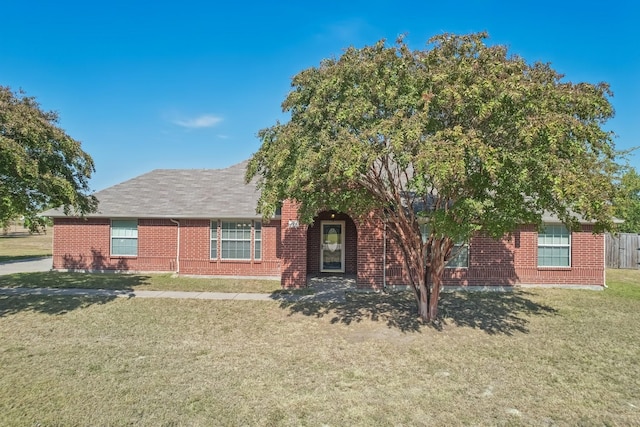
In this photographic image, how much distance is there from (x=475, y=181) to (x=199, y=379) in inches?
225

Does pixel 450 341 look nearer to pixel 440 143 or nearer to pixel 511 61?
pixel 440 143

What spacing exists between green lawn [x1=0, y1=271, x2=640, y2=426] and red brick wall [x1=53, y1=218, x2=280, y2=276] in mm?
5167

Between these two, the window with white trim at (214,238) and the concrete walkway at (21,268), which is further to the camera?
the concrete walkway at (21,268)

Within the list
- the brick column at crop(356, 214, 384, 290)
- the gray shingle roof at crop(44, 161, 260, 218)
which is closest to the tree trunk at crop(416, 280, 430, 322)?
the brick column at crop(356, 214, 384, 290)

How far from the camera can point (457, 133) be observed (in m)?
6.23

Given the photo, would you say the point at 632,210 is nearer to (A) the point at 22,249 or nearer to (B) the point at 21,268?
(B) the point at 21,268

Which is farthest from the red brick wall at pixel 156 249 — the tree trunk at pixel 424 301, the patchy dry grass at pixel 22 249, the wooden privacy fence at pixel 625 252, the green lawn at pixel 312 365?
the wooden privacy fence at pixel 625 252

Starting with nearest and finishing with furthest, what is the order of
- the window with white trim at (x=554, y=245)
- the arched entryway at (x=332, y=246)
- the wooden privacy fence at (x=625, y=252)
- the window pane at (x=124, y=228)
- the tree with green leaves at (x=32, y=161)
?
the tree with green leaves at (x=32, y=161)
the window with white trim at (x=554, y=245)
the arched entryway at (x=332, y=246)
the window pane at (x=124, y=228)
the wooden privacy fence at (x=625, y=252)

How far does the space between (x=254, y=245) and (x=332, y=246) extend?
11.2 ft

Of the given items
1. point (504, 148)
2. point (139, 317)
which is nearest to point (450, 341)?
point (504, 148)

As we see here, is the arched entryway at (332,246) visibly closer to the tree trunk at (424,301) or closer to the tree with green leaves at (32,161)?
the tree trunk at (424,301)

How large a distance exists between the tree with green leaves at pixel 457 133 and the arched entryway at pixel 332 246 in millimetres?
8650

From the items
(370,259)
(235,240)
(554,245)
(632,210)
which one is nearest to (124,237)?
(235,240)

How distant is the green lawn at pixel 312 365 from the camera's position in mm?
5070
